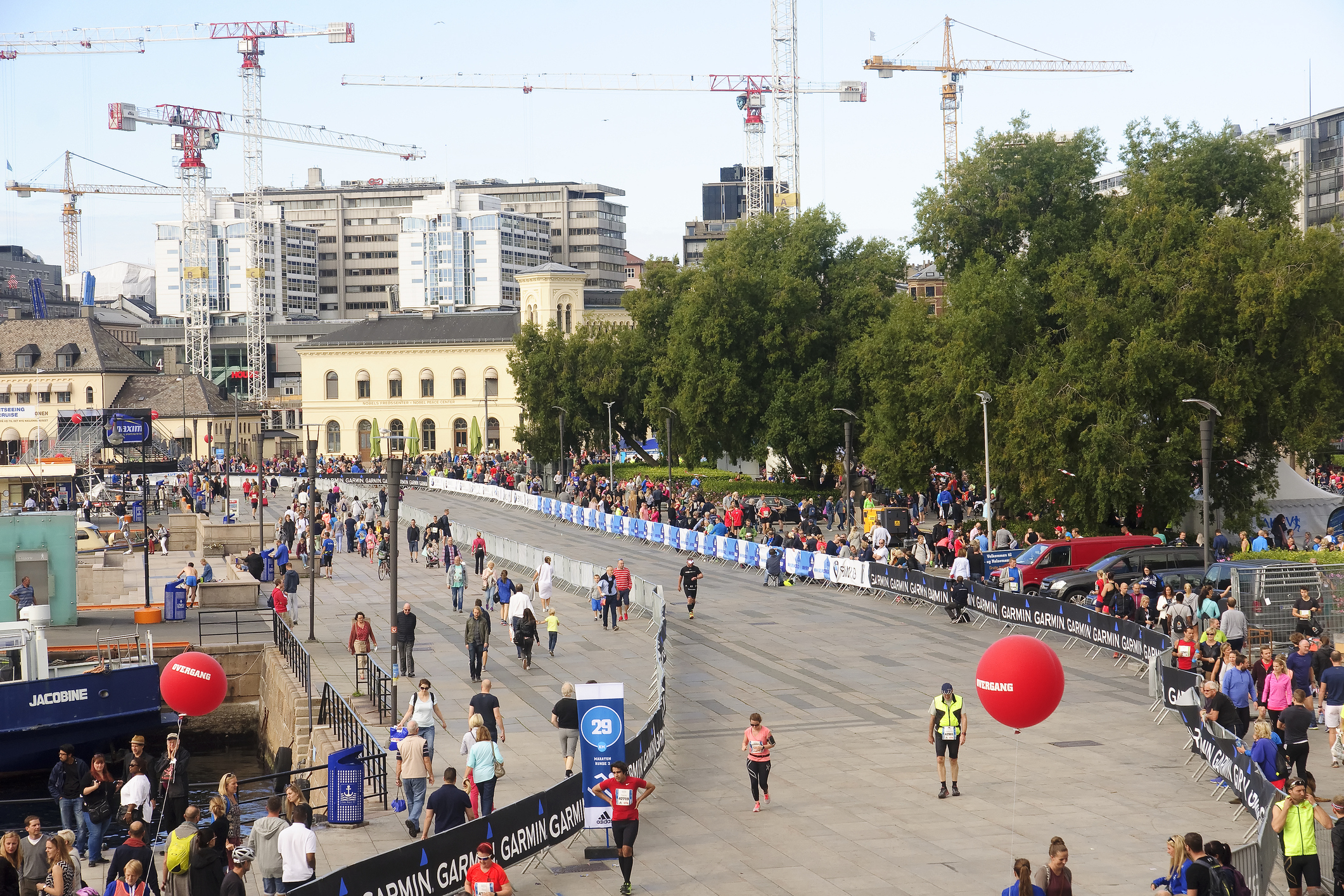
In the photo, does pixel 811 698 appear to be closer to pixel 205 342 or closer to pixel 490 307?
pixel 490 307

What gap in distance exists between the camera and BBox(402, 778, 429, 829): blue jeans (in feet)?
53.7

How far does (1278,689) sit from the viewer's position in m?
18.5

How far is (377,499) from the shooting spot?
6588 cm

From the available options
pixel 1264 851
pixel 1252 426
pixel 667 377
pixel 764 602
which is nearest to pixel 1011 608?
pixel 764 602

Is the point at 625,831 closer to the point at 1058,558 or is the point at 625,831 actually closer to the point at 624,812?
the point at 624,812

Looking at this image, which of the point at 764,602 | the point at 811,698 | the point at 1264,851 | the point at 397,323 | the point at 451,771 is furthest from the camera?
the point at 397,323

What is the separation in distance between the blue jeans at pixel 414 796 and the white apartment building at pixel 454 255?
173563 mm

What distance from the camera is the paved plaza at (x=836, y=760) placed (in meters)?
14.9

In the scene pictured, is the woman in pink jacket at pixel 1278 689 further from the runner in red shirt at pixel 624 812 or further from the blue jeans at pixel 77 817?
the blue jeans at pixel 77 817

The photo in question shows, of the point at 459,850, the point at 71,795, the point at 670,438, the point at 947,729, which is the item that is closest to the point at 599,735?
the point at 459,850

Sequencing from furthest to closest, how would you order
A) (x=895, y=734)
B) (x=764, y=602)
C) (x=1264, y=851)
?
(x=764, y=602), (x=895, y=734), (x=1264, y=851)

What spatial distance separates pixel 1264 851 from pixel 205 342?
169401 millimetres

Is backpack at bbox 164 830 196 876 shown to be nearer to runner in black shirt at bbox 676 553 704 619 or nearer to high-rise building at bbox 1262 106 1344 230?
runner in black shirt at bbox 676 553 704 619

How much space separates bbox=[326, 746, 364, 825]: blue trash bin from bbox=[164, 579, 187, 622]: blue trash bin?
2118cm
